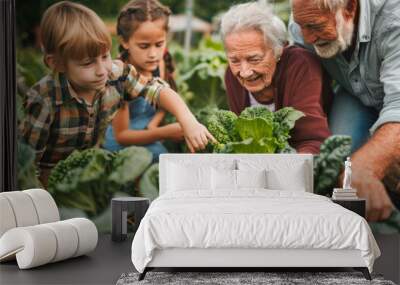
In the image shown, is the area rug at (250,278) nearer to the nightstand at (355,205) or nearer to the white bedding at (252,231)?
the white bedding at (252,231)

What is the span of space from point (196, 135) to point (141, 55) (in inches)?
44.6

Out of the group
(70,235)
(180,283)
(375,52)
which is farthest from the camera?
(375,52)

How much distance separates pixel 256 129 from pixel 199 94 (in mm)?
785

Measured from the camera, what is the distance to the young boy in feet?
26.8

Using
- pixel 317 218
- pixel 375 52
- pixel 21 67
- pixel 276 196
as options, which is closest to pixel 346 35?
pixel 375 52

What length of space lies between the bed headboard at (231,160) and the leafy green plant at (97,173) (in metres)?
0.46

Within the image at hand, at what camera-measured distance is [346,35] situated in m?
8.01

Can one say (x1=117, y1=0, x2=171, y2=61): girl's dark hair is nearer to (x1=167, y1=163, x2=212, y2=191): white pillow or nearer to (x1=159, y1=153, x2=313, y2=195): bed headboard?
(x1=159, y1=153, x2=313, y2=195): bed headboard

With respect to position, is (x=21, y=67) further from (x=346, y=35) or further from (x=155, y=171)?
(x=346, y=35)

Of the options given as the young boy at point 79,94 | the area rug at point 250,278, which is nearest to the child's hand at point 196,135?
the young boy at point 79,94

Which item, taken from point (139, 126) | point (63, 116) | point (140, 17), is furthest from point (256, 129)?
point (63, 116)

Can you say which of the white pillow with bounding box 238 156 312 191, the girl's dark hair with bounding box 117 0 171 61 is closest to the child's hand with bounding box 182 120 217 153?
the white pillow with bounding box 238 156 312 191

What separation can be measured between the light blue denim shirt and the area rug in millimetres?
2840

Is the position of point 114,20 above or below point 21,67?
above
